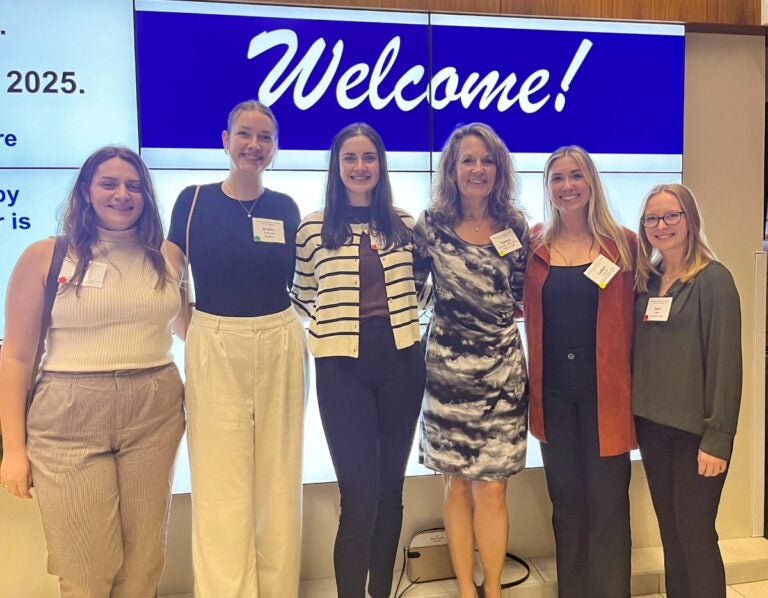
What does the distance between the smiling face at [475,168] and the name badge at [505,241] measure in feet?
0.49

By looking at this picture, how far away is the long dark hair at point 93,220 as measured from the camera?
1.70m

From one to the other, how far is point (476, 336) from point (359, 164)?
27.0 inches

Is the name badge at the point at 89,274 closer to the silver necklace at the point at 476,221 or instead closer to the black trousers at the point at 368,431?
the black trousers at the point at 368,431

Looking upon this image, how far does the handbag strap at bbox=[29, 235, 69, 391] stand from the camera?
5.45 ft

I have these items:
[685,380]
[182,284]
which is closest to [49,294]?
[182,284]

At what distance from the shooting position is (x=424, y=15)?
251 centimetres

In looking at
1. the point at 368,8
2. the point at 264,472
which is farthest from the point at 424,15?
the point at 264,472

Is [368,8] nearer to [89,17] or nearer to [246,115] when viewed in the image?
[246,115]

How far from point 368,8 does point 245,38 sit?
0.51m

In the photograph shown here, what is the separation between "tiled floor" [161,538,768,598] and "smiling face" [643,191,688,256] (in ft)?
4.79

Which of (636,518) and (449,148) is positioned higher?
(449,148)

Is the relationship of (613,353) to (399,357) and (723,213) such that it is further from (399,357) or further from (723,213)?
(723,213)

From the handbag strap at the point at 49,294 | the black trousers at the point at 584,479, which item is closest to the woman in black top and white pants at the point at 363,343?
the black trousers at the point at 584,479

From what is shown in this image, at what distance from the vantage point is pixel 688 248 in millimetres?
1963
